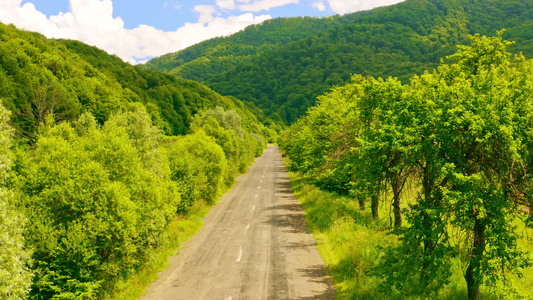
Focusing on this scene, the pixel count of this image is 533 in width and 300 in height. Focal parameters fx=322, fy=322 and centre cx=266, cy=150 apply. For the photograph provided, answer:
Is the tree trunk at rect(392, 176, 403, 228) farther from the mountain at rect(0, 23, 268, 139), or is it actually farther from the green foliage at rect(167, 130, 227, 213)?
the mountain at rect(0, 23, 268, 139)

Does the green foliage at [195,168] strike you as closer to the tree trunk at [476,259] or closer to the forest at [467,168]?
the forest at [467,168]

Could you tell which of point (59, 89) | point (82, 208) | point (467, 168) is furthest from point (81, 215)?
point (59, 89)

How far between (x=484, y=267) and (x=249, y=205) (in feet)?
87.8

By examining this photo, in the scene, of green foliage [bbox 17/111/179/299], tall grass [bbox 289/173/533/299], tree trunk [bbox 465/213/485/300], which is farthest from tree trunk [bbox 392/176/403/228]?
green foliage [bbox 17/111/179/299]

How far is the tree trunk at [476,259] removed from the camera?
9398 millimetres

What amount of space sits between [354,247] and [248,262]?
597cm

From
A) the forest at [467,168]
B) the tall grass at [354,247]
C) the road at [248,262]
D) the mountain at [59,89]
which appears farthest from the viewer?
the mountain at [59,89]

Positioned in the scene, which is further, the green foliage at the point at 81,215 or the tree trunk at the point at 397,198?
the tree trunk at the point at 397,198

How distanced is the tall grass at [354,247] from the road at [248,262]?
2.45ft

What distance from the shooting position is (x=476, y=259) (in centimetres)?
944

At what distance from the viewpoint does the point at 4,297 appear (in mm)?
8938

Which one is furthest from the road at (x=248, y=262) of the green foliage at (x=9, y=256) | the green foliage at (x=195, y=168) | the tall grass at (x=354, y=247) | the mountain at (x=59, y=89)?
the mountain at (x=59, y=89)

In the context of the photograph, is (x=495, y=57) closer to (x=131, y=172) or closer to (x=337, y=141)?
(x=337, y=141)

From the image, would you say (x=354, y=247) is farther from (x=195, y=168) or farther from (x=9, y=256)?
(x=195, y=168)
